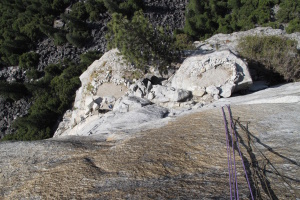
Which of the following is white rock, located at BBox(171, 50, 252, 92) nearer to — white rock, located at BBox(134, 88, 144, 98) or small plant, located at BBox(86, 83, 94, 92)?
white rock, located at BBox(134, 88, 144, 98)

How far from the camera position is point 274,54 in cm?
1166

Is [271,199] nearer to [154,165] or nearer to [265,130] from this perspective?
[154,165]

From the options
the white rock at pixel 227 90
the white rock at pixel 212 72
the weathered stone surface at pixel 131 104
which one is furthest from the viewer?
the weathered stone surface at pixel 131 104

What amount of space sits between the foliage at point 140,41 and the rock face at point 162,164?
796cm

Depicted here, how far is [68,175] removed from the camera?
12.5 ft

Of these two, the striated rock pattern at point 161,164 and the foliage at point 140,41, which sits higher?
the foliage at point 140,41

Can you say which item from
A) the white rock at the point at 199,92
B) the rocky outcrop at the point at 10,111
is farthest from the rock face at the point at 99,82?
the rocky outcrop at the point at 10,111

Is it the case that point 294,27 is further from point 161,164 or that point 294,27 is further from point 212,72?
point 161,164

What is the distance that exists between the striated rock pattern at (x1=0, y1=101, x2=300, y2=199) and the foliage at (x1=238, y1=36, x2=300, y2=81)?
23.2ft

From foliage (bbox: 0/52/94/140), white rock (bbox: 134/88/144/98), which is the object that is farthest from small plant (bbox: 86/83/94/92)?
foliage (bbox: 0/52/94/140)

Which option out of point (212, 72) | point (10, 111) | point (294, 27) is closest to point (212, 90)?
point (212, 72)

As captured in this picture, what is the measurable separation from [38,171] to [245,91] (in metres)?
10.6

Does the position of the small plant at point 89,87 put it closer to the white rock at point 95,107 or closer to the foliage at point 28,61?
the white rock at point 95,107

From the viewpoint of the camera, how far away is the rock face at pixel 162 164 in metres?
3.25
